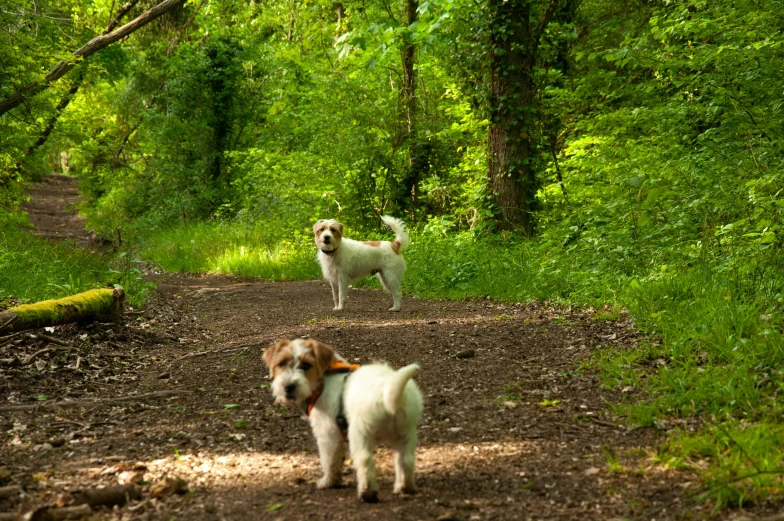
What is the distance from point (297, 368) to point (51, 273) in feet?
23.5

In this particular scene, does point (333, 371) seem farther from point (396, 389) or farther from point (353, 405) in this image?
point (396, 389)

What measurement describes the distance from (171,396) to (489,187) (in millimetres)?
8448

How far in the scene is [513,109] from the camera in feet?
39.4

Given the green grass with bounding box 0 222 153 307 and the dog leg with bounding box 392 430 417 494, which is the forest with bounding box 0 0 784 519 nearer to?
the green grass with bounding box 0 222 153 307

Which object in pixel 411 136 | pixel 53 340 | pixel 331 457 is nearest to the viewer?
pixel 331 457

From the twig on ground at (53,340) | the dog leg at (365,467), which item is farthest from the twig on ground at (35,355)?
the dog leg at (365,467)

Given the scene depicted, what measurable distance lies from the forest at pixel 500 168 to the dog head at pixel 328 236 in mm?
2250

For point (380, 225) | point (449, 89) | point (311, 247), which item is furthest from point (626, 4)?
point (311, 247)

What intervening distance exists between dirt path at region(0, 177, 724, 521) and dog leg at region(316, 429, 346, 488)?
0.08m

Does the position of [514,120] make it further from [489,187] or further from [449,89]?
[449,89]

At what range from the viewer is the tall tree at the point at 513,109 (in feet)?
39.2

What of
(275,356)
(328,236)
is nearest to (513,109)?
(328,236)

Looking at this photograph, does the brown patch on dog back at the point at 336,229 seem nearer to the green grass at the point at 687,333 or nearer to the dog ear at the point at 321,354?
the green grass at the point at 687,333

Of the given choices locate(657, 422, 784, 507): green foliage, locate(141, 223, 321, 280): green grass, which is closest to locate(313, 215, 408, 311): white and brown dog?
locate(141, 223, 321, 280): green grass
